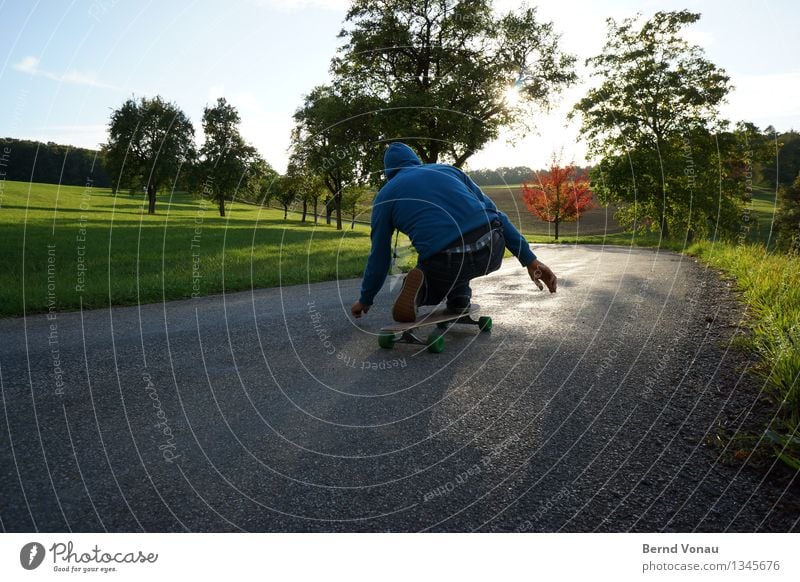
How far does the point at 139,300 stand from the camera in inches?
340

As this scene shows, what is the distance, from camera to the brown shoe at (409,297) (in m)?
4.87

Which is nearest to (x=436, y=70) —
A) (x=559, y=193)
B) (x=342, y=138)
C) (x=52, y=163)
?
(x=342, y=138)

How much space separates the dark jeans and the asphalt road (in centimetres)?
62

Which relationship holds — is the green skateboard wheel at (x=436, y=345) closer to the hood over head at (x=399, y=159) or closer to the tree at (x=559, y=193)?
the hood over head at (x=399, y=159)

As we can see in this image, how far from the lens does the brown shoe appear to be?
487 centimetres

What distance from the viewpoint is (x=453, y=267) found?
498 cm

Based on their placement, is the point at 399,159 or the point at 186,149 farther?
the point at 186,149

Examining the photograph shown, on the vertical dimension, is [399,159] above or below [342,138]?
below

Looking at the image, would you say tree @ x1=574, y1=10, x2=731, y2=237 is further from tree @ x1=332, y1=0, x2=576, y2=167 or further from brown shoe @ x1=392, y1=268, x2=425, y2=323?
brown shoe @ x1=392, y1=268, x2=425, y2=323

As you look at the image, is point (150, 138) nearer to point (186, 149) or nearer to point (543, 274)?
point (186, 149)

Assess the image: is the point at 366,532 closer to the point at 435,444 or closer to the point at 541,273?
the point at 435,444

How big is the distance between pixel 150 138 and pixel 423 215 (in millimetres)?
35013

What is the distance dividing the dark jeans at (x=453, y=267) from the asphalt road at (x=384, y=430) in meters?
0.62
